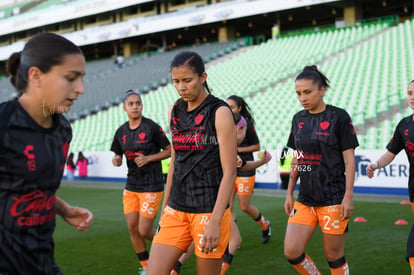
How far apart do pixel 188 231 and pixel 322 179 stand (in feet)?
5.30

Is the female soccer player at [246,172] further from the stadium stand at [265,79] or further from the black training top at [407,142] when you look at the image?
the stadium stand at [265,79]

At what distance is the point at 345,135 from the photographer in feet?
15.8

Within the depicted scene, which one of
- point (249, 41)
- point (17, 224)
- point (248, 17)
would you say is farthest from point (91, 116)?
point (17, 224)

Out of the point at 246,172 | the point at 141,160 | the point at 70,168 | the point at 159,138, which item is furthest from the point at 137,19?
the point at 141,160

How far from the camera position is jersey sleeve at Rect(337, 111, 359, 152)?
4781 millimetres

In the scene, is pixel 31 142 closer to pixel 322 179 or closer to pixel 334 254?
pixel 322 179

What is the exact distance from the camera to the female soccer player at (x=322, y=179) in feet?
15.7

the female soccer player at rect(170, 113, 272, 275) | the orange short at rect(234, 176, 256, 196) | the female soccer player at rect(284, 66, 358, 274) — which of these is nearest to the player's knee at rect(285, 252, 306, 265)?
the female soccer player at rect(284, 66, 358, 274)

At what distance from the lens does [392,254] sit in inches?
280

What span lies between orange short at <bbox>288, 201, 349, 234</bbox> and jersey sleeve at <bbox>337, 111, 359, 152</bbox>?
58cm

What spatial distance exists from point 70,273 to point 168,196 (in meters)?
3.17

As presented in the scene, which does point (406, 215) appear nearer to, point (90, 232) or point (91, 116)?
point (90, 232)

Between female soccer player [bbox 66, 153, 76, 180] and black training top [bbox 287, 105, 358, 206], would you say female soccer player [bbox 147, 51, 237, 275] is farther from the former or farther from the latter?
female soccer player [bbox 66, 153, 76, 180]

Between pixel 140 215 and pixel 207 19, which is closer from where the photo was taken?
pixel 140 215
